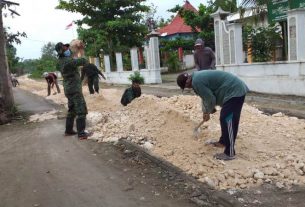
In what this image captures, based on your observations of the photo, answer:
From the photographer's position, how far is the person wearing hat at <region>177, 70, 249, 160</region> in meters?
5.38

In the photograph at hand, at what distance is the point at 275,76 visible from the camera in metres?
12.8

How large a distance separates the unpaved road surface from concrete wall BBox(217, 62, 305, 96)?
6.61 meters

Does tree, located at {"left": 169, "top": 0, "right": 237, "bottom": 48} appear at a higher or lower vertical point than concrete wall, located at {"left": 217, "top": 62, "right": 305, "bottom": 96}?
higher

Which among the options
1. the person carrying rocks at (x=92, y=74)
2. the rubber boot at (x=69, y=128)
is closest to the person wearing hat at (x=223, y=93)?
the rubber boot at (x=69, y=128)

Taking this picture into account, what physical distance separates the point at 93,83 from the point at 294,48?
6990 millimetres

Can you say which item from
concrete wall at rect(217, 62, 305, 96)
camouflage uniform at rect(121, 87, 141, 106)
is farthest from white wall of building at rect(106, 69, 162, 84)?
camouflage uniform at rect(121, 87, 141, 106)

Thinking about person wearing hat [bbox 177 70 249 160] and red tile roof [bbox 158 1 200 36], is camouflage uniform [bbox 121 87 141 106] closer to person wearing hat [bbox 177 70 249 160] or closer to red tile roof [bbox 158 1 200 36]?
person wearing hat [bbox 177 70 249 160]

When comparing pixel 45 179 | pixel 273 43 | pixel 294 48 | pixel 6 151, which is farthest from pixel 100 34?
pixel 45 179

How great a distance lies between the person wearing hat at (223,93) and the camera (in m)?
5.38

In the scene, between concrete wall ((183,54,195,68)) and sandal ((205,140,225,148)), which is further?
concrete wall ((183,54,195,68))

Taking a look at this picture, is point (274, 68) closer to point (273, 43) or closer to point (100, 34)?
point (273, 43)

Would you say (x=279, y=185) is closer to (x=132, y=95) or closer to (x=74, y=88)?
(x=74, y=88)

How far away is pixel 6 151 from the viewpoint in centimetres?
770

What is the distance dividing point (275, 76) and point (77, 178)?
28.8ft
